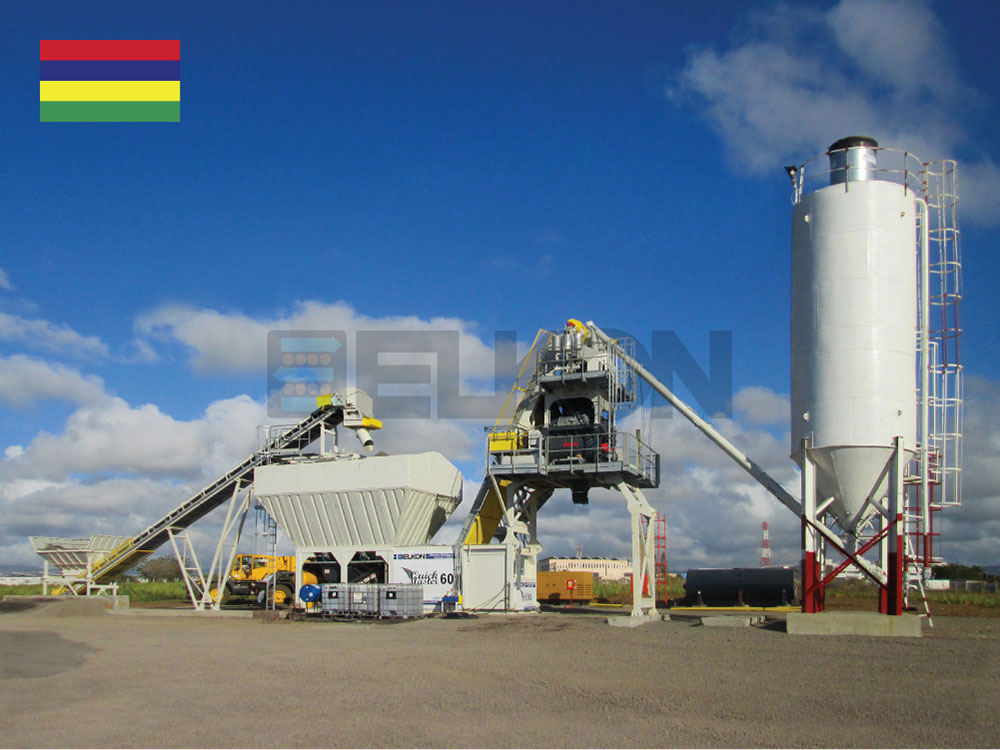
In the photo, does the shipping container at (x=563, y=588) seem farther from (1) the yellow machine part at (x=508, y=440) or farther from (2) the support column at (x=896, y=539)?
(2) the support column at (x=896, y=539)

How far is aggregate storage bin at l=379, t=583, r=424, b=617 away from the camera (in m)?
29.0

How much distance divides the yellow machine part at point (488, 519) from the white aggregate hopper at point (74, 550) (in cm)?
1650

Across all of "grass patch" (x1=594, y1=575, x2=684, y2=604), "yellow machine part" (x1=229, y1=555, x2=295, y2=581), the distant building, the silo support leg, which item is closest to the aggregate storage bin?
"yellow machine part" (x1=229, y1=555, x2=295, y2=581)

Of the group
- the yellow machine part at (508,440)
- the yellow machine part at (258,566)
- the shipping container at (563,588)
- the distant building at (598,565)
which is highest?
the yellow machine part at (508,440)

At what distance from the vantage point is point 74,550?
123 ft

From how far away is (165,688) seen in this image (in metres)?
14.6

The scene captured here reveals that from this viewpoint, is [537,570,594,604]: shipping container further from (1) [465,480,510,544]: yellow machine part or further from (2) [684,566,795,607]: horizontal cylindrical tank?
(1) [465,480,510,544]: yellow machine part

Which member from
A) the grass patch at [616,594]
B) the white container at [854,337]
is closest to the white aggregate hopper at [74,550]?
the grass patch at [616,594]

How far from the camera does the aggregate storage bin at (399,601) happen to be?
95.2 feet

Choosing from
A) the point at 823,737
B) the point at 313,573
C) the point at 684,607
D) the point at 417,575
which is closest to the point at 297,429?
the point at 313,573

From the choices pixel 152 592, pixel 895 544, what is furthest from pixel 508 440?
pixel 152 592

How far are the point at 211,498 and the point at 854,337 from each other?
26419 millimetres

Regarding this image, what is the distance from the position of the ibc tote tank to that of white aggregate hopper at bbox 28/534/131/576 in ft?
96.7

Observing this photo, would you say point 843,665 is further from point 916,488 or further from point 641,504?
point 641,504
